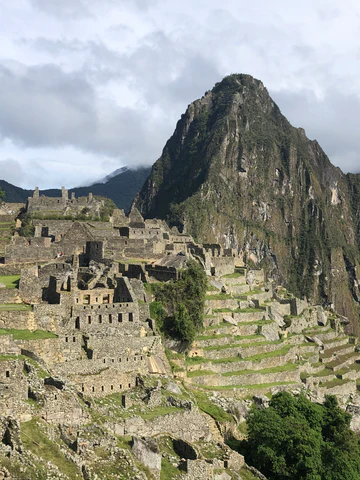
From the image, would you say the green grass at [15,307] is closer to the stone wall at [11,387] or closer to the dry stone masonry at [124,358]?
the dry stone masonry at [124,358]

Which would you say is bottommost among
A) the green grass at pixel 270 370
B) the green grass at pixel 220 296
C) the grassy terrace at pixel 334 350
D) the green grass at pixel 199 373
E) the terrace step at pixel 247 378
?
the terrace step at pixel 247 378

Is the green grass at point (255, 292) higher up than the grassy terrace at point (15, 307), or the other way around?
the green grass at point (255, 292)

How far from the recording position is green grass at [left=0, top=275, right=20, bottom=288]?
30009 mm

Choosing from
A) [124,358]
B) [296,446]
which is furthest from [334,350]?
[124,358]

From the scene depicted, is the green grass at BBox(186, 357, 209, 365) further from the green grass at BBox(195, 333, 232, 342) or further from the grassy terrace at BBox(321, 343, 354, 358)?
the grassy terrace at BBox(321, 343, 354, 358)

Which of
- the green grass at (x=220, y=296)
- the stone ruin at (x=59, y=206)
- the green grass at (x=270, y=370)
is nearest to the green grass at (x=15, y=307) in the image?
the green grass at (x=270, y=370)

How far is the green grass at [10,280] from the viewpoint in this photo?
30.0 meters

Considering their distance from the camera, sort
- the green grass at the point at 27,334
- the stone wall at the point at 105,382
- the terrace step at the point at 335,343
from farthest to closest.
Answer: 1. the terrace step at the point at 335,343
2. the stone wall at the point at 105,382
3. the green grass at the point at 27,334

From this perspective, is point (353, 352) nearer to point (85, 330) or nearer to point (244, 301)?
point (244, 301)

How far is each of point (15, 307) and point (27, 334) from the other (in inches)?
107

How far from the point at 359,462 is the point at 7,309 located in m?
20.0

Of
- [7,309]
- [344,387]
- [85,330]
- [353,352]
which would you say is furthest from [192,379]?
[353,352]

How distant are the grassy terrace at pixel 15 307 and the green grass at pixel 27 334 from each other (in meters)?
1.28

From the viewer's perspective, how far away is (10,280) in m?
31.9
